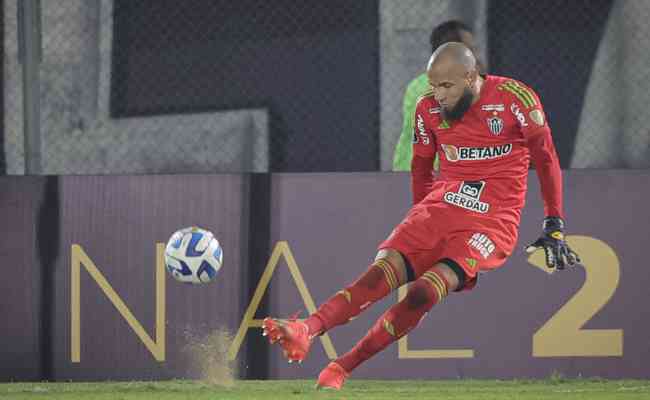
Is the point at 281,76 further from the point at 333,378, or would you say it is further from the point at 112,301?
the point at 333,378

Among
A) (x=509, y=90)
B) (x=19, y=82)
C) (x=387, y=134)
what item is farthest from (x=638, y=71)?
(x=19, y=82)

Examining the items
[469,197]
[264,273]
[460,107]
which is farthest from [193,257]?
[460,107]

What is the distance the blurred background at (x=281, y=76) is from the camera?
861cm

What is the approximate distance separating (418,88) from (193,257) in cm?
187

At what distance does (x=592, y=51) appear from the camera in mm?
8766

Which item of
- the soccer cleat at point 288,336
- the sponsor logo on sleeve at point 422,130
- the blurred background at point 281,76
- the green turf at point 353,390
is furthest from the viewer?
the blurred background at point 281,76

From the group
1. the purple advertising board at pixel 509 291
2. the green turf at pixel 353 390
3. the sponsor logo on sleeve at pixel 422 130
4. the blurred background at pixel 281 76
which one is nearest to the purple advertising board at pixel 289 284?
the purple advertising board at pixel 509 291

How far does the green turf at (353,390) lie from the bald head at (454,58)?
1.57 m

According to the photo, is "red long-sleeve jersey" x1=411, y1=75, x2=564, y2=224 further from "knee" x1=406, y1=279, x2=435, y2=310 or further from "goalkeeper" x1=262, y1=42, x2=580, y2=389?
"knee" x1=406, y1=279, x2=435, y2=310

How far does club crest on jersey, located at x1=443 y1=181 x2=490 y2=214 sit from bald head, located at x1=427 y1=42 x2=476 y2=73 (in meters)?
0.55

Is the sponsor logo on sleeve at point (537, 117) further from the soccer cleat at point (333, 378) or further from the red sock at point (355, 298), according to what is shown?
the soccer cleat at point (333, 378)

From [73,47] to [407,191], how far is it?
9.82 ft

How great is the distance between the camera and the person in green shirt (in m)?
6.80

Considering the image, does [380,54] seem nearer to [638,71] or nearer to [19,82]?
[638,71]
